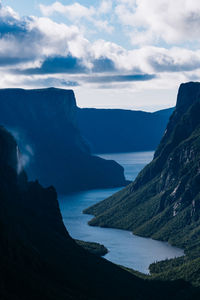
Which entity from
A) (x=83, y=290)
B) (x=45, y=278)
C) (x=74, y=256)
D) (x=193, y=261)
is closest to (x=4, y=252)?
(x=45, y=278)

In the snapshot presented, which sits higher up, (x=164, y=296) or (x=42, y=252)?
(x=42, y=252)

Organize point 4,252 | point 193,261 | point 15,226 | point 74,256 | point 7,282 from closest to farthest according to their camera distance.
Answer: point 7,282 → point 4,252 → point 15,226 → point 74,256 → point 193,261

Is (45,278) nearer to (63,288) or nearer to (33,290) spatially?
(63,288)

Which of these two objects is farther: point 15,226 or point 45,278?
point 15,226

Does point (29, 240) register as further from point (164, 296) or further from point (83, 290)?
point (164, 296)

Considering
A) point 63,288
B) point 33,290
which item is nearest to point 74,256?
point 63,288

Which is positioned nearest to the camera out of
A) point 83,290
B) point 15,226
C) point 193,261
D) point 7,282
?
point 7,282
